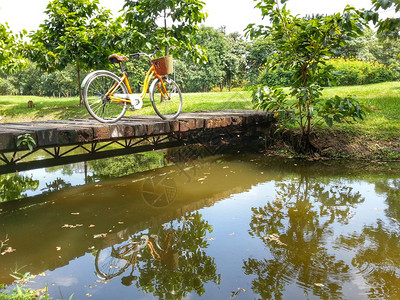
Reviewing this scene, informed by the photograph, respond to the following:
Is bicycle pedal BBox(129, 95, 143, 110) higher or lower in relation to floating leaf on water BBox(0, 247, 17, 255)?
higher

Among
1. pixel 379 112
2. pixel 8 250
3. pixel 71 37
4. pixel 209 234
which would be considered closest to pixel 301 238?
pixel 209 234

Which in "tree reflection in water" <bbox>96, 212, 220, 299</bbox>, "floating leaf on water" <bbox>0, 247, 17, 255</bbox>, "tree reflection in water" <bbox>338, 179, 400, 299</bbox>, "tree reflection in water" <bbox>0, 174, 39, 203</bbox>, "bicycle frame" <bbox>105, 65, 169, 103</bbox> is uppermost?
"bicycle frame" <bbox>105, 65, 169, 103</bbox>

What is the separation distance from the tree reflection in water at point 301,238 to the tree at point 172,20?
17.5ft

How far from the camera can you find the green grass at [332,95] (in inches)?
314

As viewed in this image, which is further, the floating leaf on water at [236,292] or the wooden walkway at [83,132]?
the wooden walkway at [83,132]

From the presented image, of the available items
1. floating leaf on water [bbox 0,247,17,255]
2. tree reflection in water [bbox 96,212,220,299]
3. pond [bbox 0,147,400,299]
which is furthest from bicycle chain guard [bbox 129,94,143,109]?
floating leaf on water [bbox 0,247,17,255]

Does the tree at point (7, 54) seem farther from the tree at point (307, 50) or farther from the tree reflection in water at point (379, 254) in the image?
the tree reflection in water at point (379, 254)

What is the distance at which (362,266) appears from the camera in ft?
9.40

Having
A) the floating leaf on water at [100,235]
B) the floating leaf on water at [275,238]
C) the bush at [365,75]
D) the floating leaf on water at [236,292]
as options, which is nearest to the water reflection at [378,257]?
the floating leaf on water at [275,238]

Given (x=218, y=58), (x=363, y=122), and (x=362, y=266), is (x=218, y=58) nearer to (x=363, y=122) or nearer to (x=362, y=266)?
(x=363, y=122)

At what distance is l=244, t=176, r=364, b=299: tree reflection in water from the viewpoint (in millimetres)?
2631

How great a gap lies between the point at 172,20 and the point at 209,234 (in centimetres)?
715

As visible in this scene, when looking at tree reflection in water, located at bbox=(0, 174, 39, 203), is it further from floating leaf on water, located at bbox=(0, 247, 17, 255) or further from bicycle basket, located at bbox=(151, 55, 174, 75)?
bicycle basket, located at bbox=(151, 55, 174, 75)

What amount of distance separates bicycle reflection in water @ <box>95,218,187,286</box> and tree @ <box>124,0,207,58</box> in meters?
5.98
